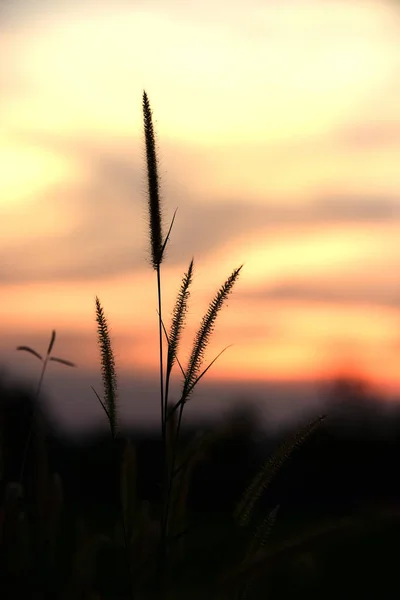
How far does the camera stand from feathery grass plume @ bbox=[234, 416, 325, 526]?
2.42m

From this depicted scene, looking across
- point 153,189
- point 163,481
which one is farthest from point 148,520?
point 153,189

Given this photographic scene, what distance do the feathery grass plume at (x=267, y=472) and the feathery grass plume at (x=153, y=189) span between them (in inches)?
24.9

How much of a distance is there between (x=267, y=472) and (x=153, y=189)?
34.9 inches

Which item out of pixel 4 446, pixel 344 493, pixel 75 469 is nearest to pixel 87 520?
pixel 4 446

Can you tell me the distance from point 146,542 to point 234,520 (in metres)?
0.25

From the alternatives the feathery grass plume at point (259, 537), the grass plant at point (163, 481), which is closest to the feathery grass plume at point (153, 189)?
the grass plant at point (163, 481)

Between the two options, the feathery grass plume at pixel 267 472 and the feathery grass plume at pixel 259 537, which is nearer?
the feathery grass plume at pixel 259 537

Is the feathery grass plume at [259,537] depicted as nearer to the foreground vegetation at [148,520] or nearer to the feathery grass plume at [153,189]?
the foreground vegetation at [148,520]

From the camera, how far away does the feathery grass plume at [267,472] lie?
242 cm

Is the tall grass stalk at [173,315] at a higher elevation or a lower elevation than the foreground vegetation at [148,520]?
higher

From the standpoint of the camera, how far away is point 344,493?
4.69 m

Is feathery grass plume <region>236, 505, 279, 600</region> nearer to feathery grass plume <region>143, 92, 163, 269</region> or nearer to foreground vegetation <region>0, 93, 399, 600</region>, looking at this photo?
foreground vegetation <region>0, 93, 399, 600</region>

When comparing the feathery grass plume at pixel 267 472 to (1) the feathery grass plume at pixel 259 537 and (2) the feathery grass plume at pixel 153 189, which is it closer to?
(1) the feathery grass plume at pixel 259 537

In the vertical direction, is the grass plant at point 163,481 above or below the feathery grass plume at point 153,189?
below
